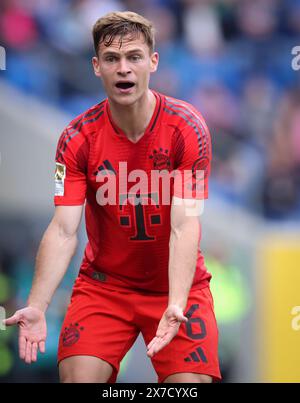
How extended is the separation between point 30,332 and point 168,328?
766mm

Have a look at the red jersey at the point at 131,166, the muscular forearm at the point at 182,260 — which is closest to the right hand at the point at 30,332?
the red jersey at the point at 131,166

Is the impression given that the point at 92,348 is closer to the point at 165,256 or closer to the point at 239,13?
the point at 165,256

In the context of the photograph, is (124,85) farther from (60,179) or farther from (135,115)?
(60,179)

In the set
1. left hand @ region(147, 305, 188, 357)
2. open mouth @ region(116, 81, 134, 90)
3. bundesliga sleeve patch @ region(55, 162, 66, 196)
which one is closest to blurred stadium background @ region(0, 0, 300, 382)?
bundesliga sleeve patch @ region(55, 162, 66, 196)

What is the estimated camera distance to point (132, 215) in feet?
17.6

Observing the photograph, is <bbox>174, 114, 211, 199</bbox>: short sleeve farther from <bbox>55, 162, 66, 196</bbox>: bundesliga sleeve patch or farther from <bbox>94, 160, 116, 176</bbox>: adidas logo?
<bbox>55, 162, 66, 196</bbox>: bundesliga sleeve patch

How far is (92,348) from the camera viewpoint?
5.30 metres

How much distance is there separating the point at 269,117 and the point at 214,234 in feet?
5.34

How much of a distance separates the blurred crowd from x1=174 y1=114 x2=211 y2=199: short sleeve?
3741 millimetres

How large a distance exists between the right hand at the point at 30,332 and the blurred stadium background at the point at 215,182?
12.1 ft

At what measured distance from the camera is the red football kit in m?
5.31

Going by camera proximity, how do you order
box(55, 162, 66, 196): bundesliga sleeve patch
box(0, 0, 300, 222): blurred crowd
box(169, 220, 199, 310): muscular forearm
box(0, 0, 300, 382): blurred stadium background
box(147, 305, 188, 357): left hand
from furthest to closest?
1. box(0, 0, 300, 222): blurred crowd
2. box(0, 0, 300, 382): blurred stadium background
3. box(55, 162, 66, 196): bundesliga sleeve patch
4. box(169, 220, 199, 310): muscular forearm
5. box(147, 305, 188, 357): left hand

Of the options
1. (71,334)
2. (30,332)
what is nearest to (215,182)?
(71,334)

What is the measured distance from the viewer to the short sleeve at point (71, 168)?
532 cm
